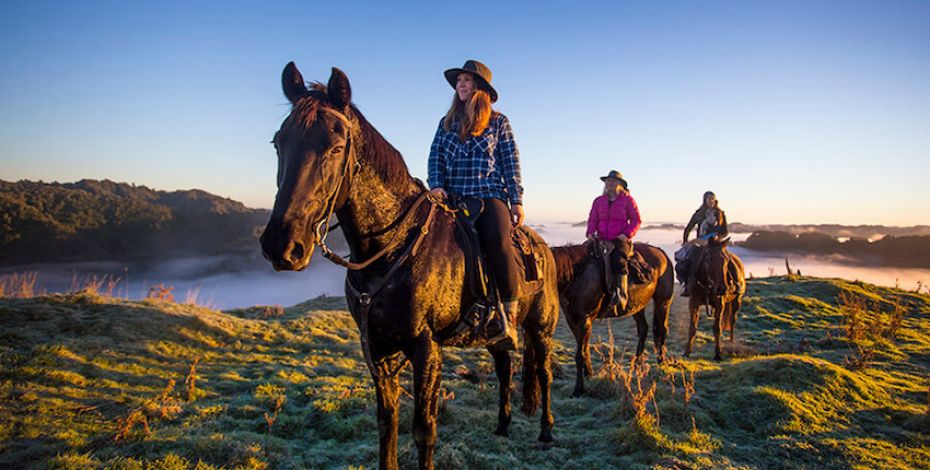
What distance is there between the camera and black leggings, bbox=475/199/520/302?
3424 mm

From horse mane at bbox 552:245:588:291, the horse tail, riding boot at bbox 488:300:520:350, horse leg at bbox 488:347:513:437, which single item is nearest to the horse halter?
riding boot at bbox 488:300:520:350

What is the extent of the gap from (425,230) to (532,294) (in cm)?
170

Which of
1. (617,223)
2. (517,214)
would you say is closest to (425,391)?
(517,214)

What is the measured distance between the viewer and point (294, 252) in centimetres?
223

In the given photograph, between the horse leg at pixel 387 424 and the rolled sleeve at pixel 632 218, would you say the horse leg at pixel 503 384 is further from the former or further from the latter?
the rolled sleeve at pixel 632 218

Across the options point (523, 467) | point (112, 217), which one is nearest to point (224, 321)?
point (523, 467)

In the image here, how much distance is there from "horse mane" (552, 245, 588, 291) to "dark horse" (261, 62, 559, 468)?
3.53 meters

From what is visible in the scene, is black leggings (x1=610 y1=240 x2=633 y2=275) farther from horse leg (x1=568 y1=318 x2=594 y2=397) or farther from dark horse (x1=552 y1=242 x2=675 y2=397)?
horse leg (x1=568 y1=318 x2=594 y2=397)

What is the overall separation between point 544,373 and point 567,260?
255 centimetres

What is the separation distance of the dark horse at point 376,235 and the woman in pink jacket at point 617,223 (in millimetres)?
4789

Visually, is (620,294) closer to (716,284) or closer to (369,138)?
(716,284)

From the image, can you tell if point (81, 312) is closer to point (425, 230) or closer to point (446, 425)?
point (446, 425)

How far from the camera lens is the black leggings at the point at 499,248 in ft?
11.2

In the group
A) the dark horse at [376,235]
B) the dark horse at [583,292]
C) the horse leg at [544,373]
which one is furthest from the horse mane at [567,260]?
the dark horse at [376,235]
